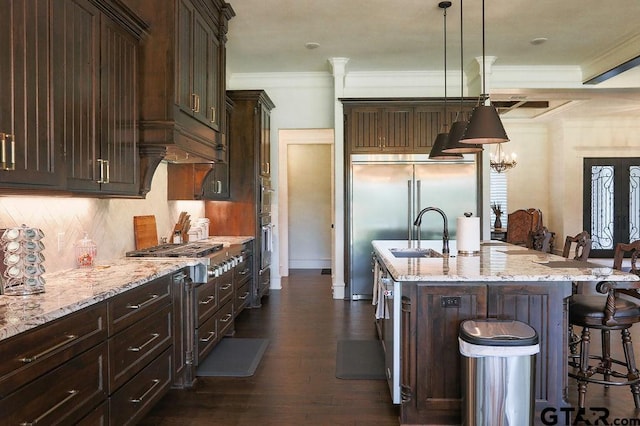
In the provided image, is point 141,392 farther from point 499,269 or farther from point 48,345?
point 499,269

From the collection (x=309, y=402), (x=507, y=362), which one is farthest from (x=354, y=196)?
(x=507, y=362)

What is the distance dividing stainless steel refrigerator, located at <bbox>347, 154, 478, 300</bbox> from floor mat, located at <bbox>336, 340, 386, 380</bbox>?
198 centimetres

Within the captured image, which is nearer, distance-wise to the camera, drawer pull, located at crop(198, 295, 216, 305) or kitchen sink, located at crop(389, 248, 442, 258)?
drawer pull, located at crop(198, 295, 216, 305)

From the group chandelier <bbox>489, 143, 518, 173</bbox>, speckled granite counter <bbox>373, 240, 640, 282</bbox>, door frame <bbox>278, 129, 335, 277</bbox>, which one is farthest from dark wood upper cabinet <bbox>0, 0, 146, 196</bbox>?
chandelier <bbox>489, 143, 518, 173</bbox>

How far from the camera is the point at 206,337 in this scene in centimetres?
379

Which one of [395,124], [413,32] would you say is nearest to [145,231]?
[413,32]

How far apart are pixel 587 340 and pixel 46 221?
3333mm

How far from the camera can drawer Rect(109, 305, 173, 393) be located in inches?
92.4

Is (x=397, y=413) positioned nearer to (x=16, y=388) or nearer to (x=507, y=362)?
(x=507, y=362)

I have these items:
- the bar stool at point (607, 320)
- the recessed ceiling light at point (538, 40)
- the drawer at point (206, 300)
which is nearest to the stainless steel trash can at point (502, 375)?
the bar stool at point (607, 320)

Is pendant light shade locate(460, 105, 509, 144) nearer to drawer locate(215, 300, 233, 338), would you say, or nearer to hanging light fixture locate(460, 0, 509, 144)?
hanging light fixture locate(460, 0, 509, 144)

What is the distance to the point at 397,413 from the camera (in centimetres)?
294

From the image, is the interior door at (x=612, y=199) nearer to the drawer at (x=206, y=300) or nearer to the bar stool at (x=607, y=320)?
the bar stool at (x=607, y=320)

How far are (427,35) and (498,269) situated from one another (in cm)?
336
